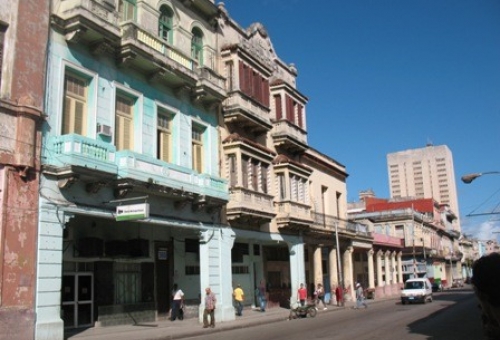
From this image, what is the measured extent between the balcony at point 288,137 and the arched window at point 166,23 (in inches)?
394

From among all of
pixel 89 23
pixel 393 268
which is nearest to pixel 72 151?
pixel 89 23

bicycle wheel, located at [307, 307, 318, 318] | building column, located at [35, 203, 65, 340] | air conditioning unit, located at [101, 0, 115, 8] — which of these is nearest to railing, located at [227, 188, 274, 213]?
bicycle wheel, located at [307, 307, 318, 318]

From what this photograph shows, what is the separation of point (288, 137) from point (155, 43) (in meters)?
12.3

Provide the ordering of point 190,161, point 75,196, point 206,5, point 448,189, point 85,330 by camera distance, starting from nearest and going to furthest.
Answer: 1. point 75,196
2. point 85,330
3. point 190,161
4. point 206,5
5. point 448,189

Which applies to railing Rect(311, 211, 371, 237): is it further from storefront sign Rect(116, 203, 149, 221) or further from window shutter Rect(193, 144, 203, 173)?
storefront sign Rect(116, 203, 149, 221)

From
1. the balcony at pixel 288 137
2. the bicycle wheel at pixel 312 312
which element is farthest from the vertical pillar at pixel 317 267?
the bicycle wheel at pixel 312 312

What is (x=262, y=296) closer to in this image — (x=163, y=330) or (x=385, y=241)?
(x=163, y=330)

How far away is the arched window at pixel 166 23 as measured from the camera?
22.4m

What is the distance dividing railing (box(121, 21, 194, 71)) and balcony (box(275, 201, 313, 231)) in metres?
10.2

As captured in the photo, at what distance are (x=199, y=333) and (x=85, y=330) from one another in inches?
154

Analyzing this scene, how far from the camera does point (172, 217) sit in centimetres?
2102

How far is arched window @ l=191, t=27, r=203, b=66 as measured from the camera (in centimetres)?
2467

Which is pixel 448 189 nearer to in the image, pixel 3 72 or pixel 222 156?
pixel 222 156

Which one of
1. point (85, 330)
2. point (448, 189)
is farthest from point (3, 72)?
point (448, 189)
